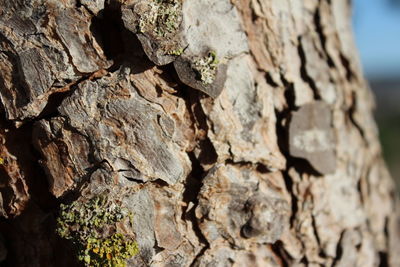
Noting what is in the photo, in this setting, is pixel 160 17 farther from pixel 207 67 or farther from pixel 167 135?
pixel 167 135

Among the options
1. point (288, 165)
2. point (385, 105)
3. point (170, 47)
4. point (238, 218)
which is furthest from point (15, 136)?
point (385, 105)

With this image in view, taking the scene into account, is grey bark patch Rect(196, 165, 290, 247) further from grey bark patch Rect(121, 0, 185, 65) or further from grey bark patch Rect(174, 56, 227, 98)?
grey bark patch Rect(121, 0, 185, 65)

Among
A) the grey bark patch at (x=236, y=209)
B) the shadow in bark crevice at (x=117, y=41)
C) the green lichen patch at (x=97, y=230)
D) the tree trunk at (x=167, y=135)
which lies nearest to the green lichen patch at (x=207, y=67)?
the tree trunk at (x=167, y=135)

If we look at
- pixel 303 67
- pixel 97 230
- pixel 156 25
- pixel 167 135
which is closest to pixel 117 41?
pixel 156 25

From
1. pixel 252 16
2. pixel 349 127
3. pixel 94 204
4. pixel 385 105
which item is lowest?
pixel 94 204

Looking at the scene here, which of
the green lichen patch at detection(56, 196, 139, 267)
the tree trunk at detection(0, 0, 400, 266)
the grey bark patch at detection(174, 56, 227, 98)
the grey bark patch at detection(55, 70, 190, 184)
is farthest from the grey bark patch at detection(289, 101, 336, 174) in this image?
the green lichen patch at detection(56, 196, 139, 267)

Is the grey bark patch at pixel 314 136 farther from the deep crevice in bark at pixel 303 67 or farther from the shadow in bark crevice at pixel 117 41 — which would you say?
the shadow in bark crevice at pixel 117 41

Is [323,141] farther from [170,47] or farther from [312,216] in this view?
[170,47]
